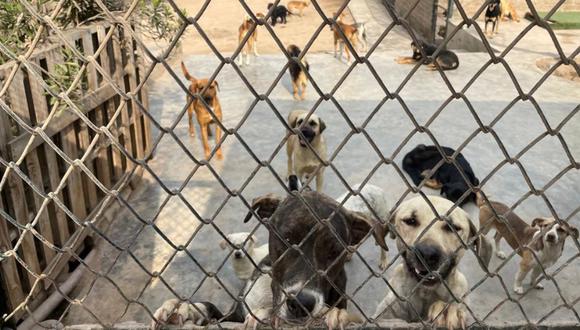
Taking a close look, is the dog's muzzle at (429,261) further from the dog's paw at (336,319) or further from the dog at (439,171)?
the dog at (439,171)

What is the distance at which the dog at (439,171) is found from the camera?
5.25 meters

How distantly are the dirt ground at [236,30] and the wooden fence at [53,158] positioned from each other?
766 cm

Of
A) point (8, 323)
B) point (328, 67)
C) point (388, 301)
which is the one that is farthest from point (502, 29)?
point (8, 323)

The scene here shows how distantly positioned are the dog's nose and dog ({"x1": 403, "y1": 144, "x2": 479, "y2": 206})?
10.2 feet

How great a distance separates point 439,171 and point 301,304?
374 centimetres

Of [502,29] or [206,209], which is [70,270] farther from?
[502,29]

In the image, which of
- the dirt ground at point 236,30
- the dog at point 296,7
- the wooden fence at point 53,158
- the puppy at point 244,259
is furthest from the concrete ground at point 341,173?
the dog at point 296,7

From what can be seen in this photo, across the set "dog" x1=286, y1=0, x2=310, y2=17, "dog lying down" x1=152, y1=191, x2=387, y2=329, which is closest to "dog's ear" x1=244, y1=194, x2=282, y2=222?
"dog lying down" x1=152, y1=191, x2=387, y2=329

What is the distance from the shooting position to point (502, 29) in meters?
16.3

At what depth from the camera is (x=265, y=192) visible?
5691mm

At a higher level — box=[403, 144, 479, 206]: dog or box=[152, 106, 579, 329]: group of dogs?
box=[152, 106, 579, 329]: group of dogs

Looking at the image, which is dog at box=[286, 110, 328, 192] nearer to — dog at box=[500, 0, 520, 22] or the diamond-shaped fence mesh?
the diamond-shaped fence mesh

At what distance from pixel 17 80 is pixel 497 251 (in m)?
4.18

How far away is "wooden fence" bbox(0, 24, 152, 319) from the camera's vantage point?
3285mm
